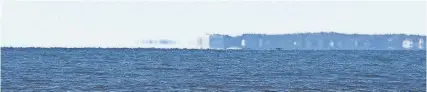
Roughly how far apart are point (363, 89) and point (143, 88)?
11733 millimetres

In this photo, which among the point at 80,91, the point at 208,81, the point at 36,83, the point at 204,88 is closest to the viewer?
the point at 80,91

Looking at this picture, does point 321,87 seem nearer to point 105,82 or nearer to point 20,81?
point 105,82

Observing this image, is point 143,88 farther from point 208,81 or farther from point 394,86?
point 394,86

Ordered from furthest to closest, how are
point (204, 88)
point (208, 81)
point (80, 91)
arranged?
point (208, 81) < point (204, 88) < point (80, 91)

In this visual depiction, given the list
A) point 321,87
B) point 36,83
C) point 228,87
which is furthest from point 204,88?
point 36,83

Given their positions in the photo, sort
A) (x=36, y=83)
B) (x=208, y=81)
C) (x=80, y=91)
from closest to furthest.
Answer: (x=80, y=91) < (x=36, y=83) < (x=208, y=81)

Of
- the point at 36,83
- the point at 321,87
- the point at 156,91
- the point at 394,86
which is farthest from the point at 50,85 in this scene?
the point at 394,86

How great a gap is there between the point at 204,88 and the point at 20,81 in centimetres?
1257

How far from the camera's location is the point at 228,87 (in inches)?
2176

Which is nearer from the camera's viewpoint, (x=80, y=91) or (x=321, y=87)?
(x=80, y=91)

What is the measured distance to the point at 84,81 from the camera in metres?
60.8

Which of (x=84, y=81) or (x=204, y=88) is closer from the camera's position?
(x=204, y=88)

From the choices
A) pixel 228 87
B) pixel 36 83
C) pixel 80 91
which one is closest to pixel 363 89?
pixel 228 87

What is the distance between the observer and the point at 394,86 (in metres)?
58.4
